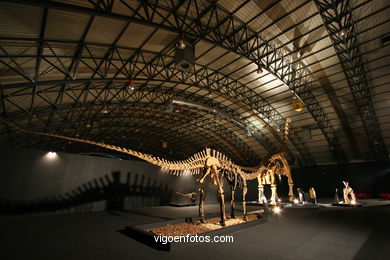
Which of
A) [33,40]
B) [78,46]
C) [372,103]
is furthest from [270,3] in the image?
[372,103]

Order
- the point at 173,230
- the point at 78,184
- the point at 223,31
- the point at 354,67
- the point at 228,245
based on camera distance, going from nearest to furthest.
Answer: the point at 228,245
the point at 173,230
the point at 223,31
the point at 78,184
the point at 354,67

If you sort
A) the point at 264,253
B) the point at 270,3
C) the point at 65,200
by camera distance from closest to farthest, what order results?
the point at 264,253
the point at 270,3
the point at 65,200

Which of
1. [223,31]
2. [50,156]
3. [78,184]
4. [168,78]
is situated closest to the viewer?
[50,156]

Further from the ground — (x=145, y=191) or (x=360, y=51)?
(x=360, y=51)

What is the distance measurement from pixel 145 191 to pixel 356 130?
21.1 metres

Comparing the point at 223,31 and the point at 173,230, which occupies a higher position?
the point at 223,31

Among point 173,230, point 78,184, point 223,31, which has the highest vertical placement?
point 223,31

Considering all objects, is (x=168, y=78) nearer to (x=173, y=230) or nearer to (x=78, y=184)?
(x=78, y=184)

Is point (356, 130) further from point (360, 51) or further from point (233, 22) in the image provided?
point (233, 22)

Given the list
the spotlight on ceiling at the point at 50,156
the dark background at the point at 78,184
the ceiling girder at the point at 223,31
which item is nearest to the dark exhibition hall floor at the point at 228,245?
the dark background at the point at 78,184

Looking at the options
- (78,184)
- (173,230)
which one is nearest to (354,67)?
(173,230)

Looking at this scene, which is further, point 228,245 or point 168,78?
point 168,78

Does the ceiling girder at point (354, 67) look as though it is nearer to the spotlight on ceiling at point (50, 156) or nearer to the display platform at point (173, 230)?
the display platform at point (173, 230)

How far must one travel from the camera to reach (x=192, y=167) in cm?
737
